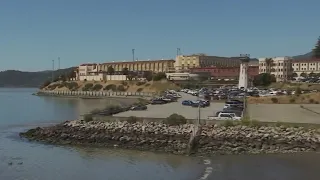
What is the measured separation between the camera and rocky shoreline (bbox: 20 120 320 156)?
26016 mm

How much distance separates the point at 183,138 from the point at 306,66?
116281 mm

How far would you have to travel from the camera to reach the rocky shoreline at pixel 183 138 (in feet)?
85.4

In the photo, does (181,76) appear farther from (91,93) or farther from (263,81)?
(263,81)

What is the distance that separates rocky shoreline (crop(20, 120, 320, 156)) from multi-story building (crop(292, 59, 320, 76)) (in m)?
111

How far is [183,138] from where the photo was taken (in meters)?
28.8

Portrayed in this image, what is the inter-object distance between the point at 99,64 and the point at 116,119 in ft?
503

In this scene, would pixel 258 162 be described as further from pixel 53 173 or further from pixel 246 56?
pixel 246 56

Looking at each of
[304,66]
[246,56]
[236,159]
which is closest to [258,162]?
[236,159]

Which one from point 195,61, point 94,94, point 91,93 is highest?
point 195,61

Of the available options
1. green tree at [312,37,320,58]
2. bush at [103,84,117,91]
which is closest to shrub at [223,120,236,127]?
bush at [103,84,117,91]

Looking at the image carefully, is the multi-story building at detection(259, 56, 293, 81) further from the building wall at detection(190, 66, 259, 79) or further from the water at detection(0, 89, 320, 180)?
the water at detection(0, 89, 320, 180)

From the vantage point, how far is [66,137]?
32188 mm

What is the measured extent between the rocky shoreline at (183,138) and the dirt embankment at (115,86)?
73.1 m

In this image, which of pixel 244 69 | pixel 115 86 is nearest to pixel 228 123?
pixel 244 69
